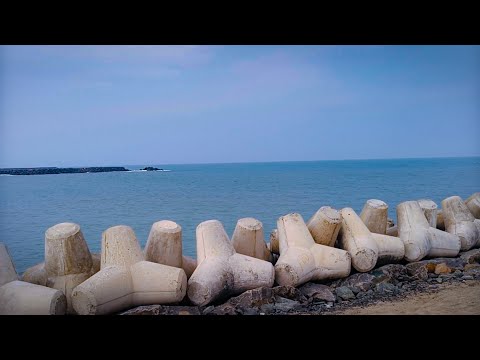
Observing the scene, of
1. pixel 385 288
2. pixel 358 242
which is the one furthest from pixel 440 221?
pixel 385 288

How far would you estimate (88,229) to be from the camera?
1151 centimetres

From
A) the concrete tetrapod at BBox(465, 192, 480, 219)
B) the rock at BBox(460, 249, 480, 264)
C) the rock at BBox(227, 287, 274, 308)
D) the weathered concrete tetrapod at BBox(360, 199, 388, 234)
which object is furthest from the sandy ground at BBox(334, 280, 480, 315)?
the concrete tetrapod at BBox(465, 192, 480, 219)

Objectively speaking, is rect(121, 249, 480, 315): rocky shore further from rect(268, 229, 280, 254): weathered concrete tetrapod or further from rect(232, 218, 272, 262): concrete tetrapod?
rect(268, 229, 280, 254): weathered concrete tetrapod

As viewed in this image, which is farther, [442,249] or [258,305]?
[442,249]

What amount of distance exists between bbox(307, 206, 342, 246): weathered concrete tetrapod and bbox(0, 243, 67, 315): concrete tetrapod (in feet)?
9.04

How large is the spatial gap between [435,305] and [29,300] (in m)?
3.64

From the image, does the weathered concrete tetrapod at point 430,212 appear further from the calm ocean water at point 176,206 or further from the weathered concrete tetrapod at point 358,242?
the calm ocean water at point 176,206

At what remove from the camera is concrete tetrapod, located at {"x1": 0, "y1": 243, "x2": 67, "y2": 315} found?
157 inches

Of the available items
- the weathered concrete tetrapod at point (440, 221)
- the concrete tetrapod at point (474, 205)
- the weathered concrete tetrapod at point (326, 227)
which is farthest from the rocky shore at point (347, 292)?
the concrete tetrapod at point (474, 205)

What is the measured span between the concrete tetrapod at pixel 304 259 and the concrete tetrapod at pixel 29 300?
6.93 feet

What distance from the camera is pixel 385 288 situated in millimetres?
5051
